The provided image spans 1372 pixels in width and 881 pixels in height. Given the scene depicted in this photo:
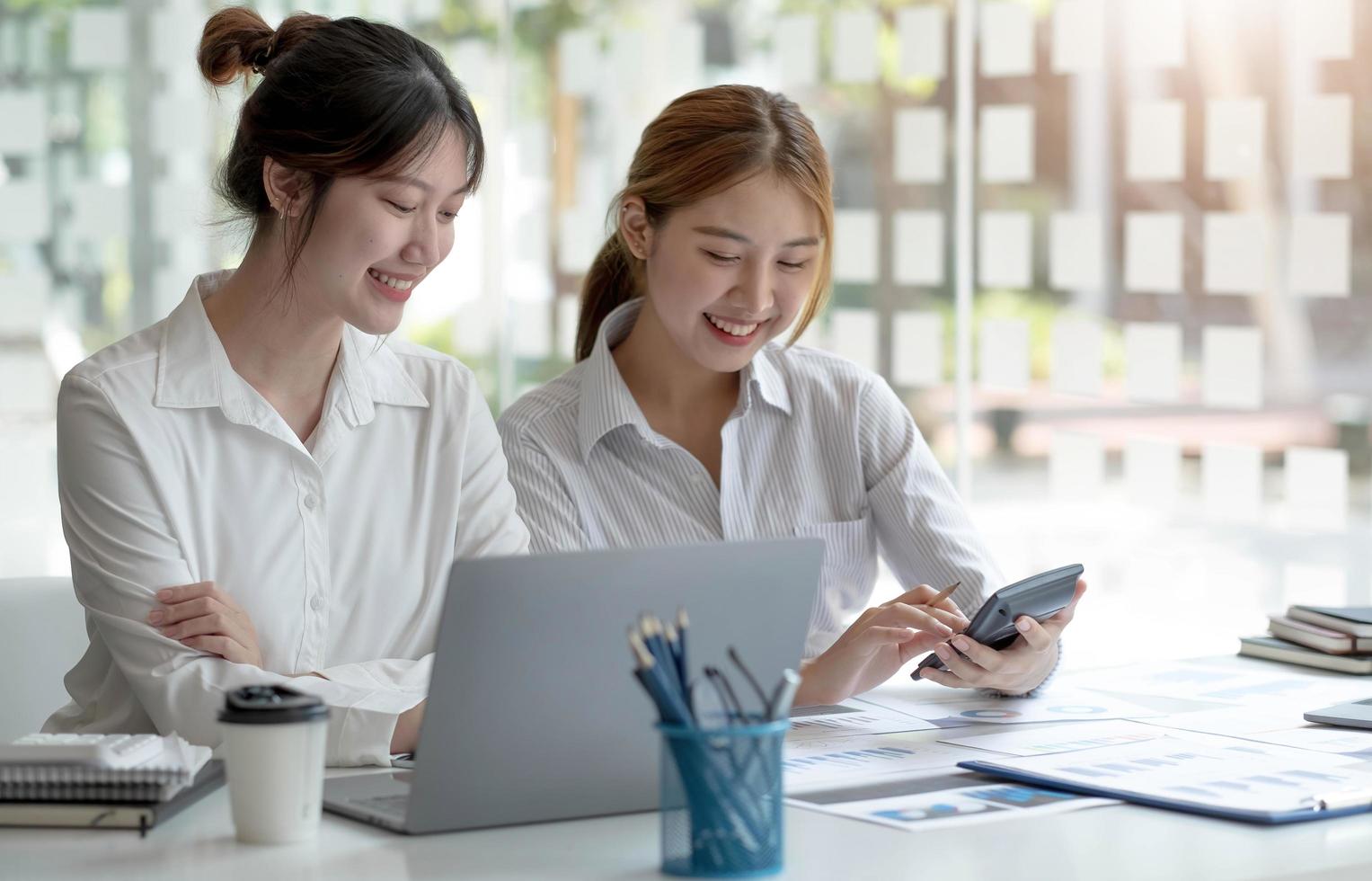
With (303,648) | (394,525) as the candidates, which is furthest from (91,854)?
(394,525)

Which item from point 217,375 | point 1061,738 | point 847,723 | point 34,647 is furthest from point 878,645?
point 34,647

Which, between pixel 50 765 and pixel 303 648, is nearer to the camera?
pixel 50 765

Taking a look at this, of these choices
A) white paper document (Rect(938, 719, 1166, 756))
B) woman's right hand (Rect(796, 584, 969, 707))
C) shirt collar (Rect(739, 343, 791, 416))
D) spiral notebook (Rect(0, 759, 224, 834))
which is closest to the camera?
spiral notebook (Rect(0, 759, 224, 834))

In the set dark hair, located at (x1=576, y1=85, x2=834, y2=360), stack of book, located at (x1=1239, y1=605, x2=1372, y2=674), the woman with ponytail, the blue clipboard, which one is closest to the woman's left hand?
the woman with ponytail

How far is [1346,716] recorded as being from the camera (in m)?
1.67

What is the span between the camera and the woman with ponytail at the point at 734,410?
2.06 meters

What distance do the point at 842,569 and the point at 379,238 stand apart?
80 cm

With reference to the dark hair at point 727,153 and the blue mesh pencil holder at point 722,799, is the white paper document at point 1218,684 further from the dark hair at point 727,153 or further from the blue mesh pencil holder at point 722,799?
the blue mesh pencil holder at point 722,799

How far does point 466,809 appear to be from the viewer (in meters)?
1.21

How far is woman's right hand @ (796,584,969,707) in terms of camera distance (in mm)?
1748

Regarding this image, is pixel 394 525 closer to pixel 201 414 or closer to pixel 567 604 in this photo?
pixel 201 414

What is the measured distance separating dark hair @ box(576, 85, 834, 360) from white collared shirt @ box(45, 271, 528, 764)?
430 millimetres

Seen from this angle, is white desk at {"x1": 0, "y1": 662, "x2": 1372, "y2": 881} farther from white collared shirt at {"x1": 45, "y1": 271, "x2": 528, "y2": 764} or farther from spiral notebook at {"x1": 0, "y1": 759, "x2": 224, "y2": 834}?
white collared shirt at {"x1": 45, "y1": 271, "x2": 528, "y2": 764}

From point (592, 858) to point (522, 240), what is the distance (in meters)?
3.73
